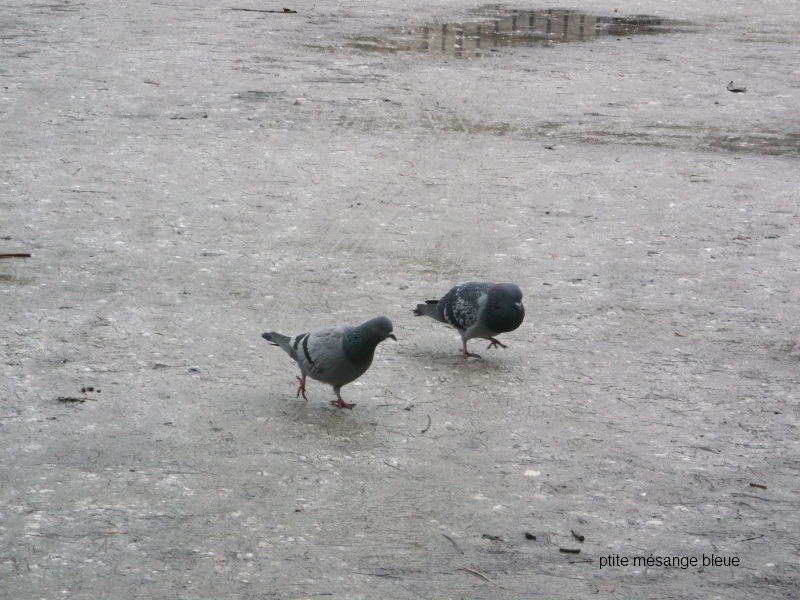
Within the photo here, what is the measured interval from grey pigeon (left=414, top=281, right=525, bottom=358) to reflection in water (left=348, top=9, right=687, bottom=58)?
6644mm

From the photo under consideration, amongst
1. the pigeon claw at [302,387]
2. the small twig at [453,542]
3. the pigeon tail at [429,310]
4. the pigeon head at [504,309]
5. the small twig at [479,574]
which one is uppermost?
the pigeon head at [504,309]

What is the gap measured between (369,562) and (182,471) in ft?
2.86

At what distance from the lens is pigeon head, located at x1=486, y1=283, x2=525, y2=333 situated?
15.7 feet

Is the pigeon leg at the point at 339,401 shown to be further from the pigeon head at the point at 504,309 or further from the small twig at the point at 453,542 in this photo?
the small twig at the point at 453,542

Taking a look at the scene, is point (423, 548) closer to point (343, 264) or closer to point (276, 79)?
point (343, 264)

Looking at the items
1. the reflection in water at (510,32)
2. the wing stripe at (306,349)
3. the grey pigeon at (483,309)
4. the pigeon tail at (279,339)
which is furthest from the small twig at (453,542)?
the reflection in water at (510,32)

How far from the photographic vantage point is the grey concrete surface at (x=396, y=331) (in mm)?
3496

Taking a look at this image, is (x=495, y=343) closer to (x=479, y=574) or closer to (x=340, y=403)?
(x=340, y=403)

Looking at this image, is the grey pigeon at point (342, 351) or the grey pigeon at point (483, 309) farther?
the grey pigeon at point (483, 309)

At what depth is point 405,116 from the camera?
8.79m

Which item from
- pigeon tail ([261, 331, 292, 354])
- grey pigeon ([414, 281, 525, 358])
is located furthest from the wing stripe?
grey pigeon ([414, 281, 525, 358])

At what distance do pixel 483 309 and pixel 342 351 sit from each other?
811mm

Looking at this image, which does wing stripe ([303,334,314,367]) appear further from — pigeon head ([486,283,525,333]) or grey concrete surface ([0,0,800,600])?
pigeon head ([486,283,525,333])

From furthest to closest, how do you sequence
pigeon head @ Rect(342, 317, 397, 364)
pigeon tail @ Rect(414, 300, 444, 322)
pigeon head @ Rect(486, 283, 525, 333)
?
pigeon tail @ Rect(414, 300, 444, 322)
pigeon head @ Rect(486, 283, 525, 333)
pigeon head @ Rect(342, 317, 397, 364)
